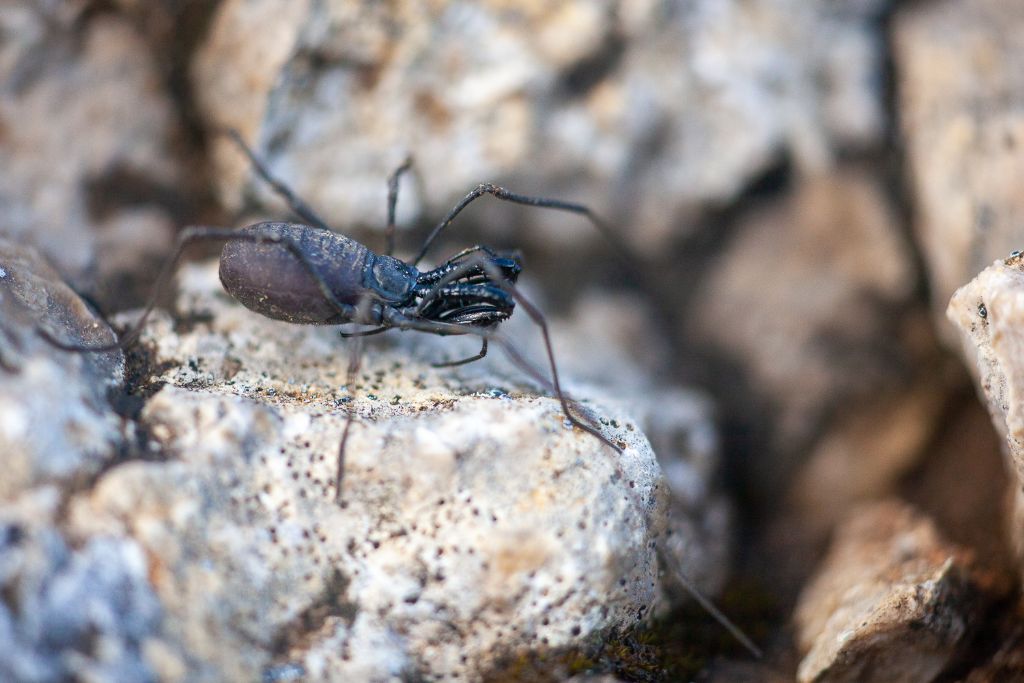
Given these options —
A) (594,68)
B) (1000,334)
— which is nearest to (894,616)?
(1000,334)

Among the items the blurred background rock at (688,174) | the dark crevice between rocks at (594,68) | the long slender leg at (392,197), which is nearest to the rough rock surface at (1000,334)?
the blurred background rock at (688,174)

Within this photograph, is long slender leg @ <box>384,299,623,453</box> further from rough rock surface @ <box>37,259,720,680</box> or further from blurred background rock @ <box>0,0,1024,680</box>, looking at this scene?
blurred background rock @ <box>0,0,1024,680</box>

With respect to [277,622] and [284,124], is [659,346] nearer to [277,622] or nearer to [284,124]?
[284,124]

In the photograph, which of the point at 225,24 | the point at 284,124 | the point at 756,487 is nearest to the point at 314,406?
the point at 284,124

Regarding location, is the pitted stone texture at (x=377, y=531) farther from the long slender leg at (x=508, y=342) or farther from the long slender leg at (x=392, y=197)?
the long slender leg at (x=392, y=197)

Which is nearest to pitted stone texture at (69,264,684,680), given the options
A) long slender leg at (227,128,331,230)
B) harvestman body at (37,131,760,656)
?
harvestman body at (37,131,760,656)

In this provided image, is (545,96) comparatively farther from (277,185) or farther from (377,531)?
(377,531)
